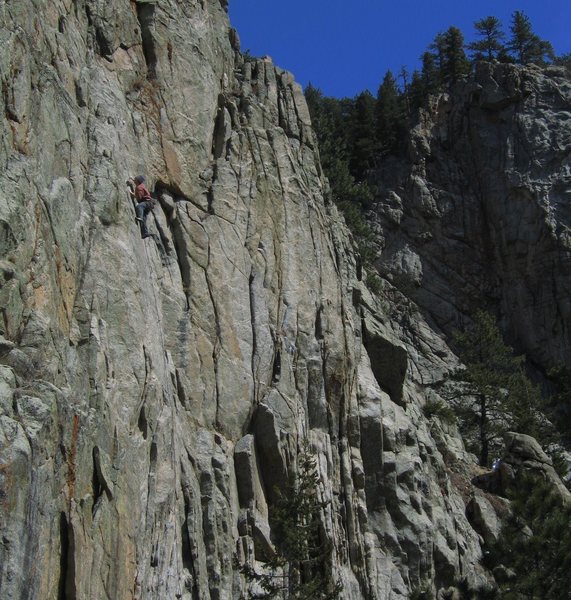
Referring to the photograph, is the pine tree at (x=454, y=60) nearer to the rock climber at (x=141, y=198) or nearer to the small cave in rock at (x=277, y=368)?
the small cave in rock at (x=277, y=368)

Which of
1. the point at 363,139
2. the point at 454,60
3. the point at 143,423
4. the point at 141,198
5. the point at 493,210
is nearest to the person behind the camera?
the point at 143,423

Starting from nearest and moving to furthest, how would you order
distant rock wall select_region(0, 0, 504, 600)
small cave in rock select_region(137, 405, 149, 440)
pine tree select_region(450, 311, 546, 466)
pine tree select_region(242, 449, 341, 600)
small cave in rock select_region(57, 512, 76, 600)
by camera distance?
small cave in rock select_region(57, 512, 76, 600), distant rock wall select_region(0, 0, 504, 600), small cave in rock select_region(137, 405, 149, 440), pine tree select_region(242, 449, 341, 600), pine tree select_region(450, 311, 546, 466)

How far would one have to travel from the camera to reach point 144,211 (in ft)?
86.7

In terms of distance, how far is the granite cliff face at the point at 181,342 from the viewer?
1806 centimetres

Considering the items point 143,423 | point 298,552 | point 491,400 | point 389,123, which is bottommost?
point 298,552

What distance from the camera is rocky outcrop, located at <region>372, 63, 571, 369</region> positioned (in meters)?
60.3

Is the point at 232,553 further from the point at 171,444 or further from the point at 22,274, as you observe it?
the point at 22,274

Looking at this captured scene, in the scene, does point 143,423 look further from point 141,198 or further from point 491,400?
point 491,400

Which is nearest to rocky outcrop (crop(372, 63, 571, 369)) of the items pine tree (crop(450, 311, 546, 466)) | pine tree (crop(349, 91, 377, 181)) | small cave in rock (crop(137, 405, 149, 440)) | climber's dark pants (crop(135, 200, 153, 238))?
pine tree (crop(349, 91, 377, 181))

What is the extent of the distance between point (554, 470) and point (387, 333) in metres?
9.65

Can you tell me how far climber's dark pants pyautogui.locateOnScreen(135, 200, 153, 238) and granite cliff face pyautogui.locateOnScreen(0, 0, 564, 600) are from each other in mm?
454

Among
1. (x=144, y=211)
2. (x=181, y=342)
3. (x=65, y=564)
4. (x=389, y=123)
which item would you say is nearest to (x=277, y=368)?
(x=181, y=342)

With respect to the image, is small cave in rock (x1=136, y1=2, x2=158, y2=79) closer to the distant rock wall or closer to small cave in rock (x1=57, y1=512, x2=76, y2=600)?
the distant rock wall

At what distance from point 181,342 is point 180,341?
0.04 metres
